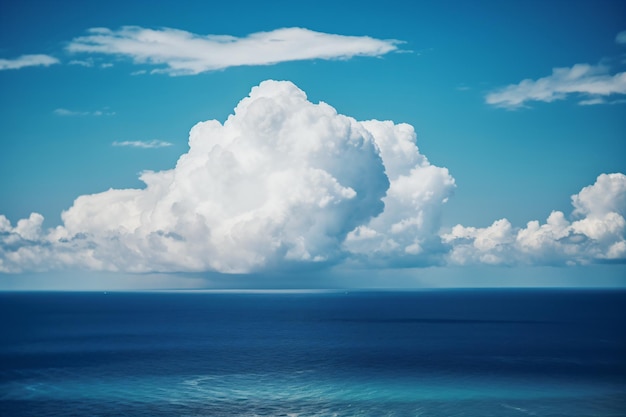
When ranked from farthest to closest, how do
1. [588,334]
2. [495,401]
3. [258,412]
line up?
1. [588,334]
2. [495,401]
3. [258,412]

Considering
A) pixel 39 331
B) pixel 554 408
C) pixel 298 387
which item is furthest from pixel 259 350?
pixel 39 331

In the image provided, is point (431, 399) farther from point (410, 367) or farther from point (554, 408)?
point (410, 367)

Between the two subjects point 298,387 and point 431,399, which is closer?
point 431,399

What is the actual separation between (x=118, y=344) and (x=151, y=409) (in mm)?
74818

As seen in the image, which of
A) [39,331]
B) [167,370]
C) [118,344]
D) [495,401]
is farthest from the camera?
[39,331]

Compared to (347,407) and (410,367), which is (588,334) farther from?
(347,407)

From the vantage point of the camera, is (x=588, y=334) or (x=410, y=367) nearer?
(x=410, y=367)

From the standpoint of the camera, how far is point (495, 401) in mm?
84062

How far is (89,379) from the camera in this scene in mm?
98688

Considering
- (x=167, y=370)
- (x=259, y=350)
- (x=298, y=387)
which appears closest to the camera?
(x=298, y=387)

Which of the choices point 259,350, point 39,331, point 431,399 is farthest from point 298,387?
point 39,331

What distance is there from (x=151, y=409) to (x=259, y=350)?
2261 inches

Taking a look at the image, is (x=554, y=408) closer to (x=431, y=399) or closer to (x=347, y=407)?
(x=431, y=399)

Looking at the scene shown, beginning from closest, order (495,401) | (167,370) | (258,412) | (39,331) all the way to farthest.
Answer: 1. (258,412)
2. (495,401)
3. (167,370)
4. (39,331)
